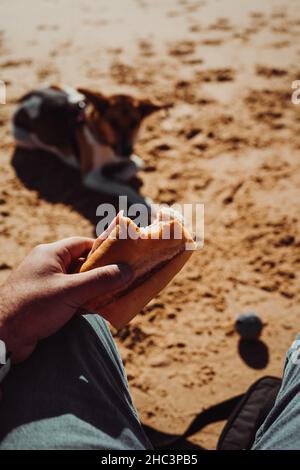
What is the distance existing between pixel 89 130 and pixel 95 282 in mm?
2603

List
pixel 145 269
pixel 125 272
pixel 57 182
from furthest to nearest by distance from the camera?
pixel 57 182 < pixel 145 269 < pixel 125 272

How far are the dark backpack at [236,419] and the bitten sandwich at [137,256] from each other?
2.46 feet

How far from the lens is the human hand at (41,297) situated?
135 cm

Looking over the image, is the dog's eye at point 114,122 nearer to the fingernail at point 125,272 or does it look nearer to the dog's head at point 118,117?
the dog's head at point 118,117

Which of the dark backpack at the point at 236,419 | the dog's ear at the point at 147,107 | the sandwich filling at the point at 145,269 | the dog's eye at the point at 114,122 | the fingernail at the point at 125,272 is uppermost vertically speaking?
the dog's ear at the point at 147,107

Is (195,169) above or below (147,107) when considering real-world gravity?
below

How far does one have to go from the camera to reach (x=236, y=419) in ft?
6.46

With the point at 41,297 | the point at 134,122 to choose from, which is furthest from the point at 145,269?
the point at 134,122

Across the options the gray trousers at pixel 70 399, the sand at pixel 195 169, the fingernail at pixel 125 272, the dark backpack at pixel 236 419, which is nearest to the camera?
the gray trousers at pixel 70 399

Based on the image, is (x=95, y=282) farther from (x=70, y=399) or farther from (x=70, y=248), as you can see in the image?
(x=70, y=399)

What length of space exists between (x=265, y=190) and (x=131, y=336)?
173 centimetres

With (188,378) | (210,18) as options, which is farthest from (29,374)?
(210,18)

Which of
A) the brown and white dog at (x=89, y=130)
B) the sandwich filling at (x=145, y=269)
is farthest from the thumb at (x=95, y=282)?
the brown and white dog at (x=89, y=130)
